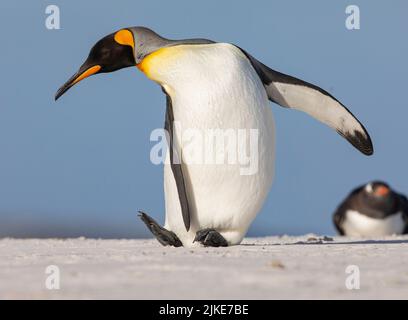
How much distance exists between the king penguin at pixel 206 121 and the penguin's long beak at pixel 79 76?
1.06 feet

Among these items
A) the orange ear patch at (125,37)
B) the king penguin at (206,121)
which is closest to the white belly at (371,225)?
the king penguin at (206,121)

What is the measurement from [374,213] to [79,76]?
7516 millimetres

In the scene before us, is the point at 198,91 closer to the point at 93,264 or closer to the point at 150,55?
the point at 150,55

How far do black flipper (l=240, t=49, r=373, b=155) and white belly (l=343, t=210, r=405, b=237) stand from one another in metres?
6.42

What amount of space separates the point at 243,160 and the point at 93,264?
182cm

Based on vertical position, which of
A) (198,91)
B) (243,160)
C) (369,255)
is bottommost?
(369,255)

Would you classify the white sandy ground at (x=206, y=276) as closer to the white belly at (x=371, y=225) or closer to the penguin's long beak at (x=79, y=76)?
the penguin's long beak at (x=79, y=76)

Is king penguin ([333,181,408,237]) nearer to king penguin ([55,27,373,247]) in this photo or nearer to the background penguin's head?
the background penguin's head

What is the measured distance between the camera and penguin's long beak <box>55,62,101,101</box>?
6.81 meters

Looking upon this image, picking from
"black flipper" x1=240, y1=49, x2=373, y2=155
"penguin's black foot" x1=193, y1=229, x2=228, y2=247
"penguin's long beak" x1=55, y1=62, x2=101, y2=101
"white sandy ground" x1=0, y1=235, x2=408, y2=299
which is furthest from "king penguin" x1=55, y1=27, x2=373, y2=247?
"white sandy ground" x1=0, y1=235, x2=408, y2=299

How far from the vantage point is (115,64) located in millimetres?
6684

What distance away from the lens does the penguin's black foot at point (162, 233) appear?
6.34 meters

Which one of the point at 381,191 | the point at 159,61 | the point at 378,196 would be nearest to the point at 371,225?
the point at 378,196
